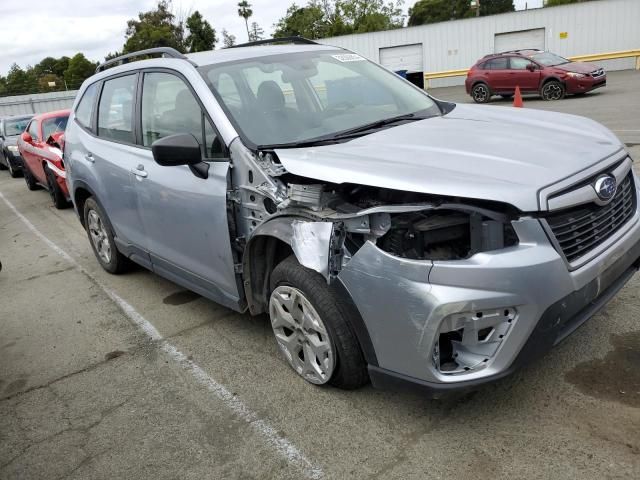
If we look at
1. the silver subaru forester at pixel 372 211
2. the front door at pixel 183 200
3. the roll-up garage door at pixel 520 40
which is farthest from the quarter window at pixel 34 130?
the roll-up garage door at pixel 520 40

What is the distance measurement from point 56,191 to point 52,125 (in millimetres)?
1781

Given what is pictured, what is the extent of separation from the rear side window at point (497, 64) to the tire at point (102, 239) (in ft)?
53.0

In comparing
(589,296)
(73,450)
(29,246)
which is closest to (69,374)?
(73,450)

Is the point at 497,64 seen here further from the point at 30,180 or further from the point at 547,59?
the point at 30,180

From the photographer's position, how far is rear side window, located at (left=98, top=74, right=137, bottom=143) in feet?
14.2

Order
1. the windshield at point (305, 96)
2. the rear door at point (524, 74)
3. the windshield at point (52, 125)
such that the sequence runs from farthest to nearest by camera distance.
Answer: the rear door at point (524, 74) < the windshield at point (52, 125) < the windshield at point (305, 96)

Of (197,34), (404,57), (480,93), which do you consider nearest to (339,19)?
(197,34)

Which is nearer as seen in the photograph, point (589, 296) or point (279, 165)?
point (589, 296)

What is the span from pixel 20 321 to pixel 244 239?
8.93 feet

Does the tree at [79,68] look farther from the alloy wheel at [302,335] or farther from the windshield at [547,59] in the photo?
the alloy wheel at [302,335]

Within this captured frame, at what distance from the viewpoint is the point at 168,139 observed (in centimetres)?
318

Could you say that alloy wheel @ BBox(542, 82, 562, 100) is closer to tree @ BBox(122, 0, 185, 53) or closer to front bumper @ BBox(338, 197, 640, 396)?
front bumper @ BBox(338, 197, 640, 396)

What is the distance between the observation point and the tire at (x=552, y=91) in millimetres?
17078

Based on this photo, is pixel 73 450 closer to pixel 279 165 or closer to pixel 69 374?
pixel 69 374
